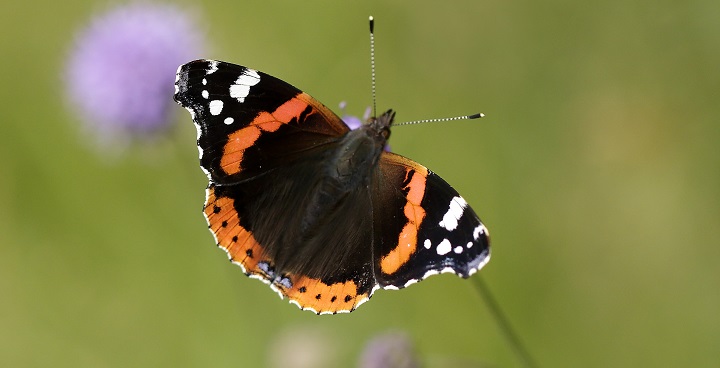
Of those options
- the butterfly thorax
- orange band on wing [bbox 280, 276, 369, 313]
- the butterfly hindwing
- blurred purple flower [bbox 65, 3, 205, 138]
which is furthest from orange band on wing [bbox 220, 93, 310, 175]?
blurred purple flower [bbox 65, 3, 205, 138]

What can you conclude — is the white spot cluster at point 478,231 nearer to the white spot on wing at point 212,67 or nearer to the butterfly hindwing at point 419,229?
the butterfly hindwing at point 419,229

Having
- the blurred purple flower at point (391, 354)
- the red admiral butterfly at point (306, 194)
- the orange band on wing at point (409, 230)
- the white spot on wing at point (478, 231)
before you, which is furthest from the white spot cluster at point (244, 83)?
the blurred purple flower at point (391, 354)

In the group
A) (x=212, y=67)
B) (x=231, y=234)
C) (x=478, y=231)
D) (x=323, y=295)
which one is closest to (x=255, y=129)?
(x=212, y=67)

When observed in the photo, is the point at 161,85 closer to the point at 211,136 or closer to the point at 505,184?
the point at 211,136

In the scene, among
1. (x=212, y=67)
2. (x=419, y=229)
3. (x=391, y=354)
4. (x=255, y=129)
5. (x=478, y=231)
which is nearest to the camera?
(x=478, y=231)

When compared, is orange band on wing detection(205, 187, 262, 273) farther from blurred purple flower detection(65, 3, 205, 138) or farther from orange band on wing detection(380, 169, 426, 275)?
blurred purple flower detection(65, 3, 205, 138)

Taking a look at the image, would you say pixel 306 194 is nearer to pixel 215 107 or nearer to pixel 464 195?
pixel 215 107
